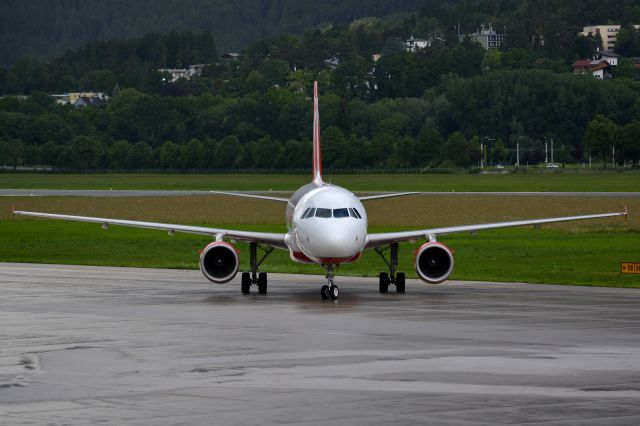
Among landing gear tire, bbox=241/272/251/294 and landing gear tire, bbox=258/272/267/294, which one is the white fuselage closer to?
landing gear tire, bbox=258/272/267/294

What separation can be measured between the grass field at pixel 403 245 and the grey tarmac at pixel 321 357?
358 inches

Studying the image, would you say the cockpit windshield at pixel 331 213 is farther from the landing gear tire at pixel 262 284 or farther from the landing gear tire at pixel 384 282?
the landing gear tire at pixel 262 284

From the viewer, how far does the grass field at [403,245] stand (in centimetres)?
4859

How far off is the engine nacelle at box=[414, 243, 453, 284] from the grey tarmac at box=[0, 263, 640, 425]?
90cm

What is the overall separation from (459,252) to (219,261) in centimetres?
1921

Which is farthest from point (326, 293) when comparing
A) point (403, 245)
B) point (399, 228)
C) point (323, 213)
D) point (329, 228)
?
point (399, 228)

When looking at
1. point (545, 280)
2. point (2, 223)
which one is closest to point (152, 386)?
point (545, 280)

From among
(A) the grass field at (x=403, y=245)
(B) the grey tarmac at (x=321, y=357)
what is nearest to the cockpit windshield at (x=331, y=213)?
(B) the grey tarmac at (x=321, y=357)

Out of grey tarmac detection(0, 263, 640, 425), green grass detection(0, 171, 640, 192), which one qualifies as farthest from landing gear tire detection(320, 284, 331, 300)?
green grass detection(0, 171, 640, 192)

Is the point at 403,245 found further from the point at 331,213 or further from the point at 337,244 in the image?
the point at 337,244

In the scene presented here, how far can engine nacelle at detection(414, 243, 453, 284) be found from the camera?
37844mm

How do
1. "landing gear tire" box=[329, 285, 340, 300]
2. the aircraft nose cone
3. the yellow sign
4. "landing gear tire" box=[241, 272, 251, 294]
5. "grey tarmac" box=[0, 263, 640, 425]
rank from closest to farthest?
"grey tarmac" box=[0, 263, 640, 425] < the aircraft nose cone < "landing gear tire" box=[329, 285, 340, 300] < "landing gear tire" box=[241, 272, 251, 294] < the yellow sign

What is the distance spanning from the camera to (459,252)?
56.1m

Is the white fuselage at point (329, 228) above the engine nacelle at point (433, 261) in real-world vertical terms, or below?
above
